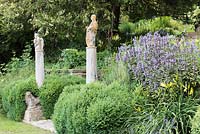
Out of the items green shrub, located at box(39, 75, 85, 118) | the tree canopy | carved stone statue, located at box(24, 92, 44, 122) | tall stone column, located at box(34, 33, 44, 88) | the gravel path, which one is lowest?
the gravel path

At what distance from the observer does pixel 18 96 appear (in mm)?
8992

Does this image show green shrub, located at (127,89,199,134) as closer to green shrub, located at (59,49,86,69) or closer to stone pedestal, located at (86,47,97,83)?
stone pedestal, located at (86,47,97,83)

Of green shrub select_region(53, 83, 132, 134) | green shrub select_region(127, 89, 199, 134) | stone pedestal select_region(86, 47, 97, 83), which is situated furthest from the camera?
stone pedestal select_region(86, 47, 97, 83)

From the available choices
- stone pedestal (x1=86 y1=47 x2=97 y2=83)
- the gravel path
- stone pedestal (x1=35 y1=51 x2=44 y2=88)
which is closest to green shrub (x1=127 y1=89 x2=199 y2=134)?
stone pedestal (x1=86 y1=47 x2=97 y2=83)

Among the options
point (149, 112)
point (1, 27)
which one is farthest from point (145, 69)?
point (1, 27)

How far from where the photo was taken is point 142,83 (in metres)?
6.02

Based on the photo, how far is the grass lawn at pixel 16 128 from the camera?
7.67m

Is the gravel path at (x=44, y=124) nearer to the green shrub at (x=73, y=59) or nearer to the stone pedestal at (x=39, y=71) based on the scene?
the stone pedestal at (x=39, y=71)

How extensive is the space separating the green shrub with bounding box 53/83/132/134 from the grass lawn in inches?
62.0

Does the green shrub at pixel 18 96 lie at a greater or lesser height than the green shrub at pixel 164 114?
lesser

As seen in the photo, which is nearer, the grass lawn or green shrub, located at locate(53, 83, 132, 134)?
green shrub, located at locate(53, 83, 132, 134)

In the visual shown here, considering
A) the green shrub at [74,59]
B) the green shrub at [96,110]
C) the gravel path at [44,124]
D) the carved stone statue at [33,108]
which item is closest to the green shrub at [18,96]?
the carved stone statue at [33,108]

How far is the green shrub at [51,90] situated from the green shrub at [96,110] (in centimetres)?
218

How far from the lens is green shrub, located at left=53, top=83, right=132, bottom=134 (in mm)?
5668
